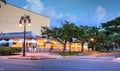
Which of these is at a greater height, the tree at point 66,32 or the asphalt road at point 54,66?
the tree at point 66,32

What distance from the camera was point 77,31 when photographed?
57219 mm

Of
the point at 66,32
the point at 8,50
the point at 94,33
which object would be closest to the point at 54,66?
the point at 8,50

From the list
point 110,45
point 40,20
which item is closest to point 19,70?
point 40,20

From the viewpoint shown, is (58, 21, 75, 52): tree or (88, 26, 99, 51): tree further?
(88, 26, 99, 51): tree

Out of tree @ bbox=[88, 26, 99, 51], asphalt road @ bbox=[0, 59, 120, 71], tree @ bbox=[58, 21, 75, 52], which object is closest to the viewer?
asphalt road @ bbox=[0, 59, 120, 71]

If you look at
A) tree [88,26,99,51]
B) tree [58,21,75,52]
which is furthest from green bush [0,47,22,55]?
tree [88,26,99,51]

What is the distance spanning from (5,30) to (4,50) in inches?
1758

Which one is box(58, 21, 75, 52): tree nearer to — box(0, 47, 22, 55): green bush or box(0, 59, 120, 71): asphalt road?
box(0, 47, 22, 55): green bush

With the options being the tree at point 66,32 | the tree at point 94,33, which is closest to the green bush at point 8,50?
the tree at point 66,32

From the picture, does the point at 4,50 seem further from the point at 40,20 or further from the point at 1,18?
the point at 40,20

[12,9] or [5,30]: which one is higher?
[12,9]

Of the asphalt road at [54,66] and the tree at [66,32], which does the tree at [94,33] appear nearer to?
the tree at [66,32]

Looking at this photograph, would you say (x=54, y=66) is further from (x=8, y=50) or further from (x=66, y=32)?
(x=66, y=32)

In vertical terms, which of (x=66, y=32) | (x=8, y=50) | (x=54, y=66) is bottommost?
(x=54, y=66)
